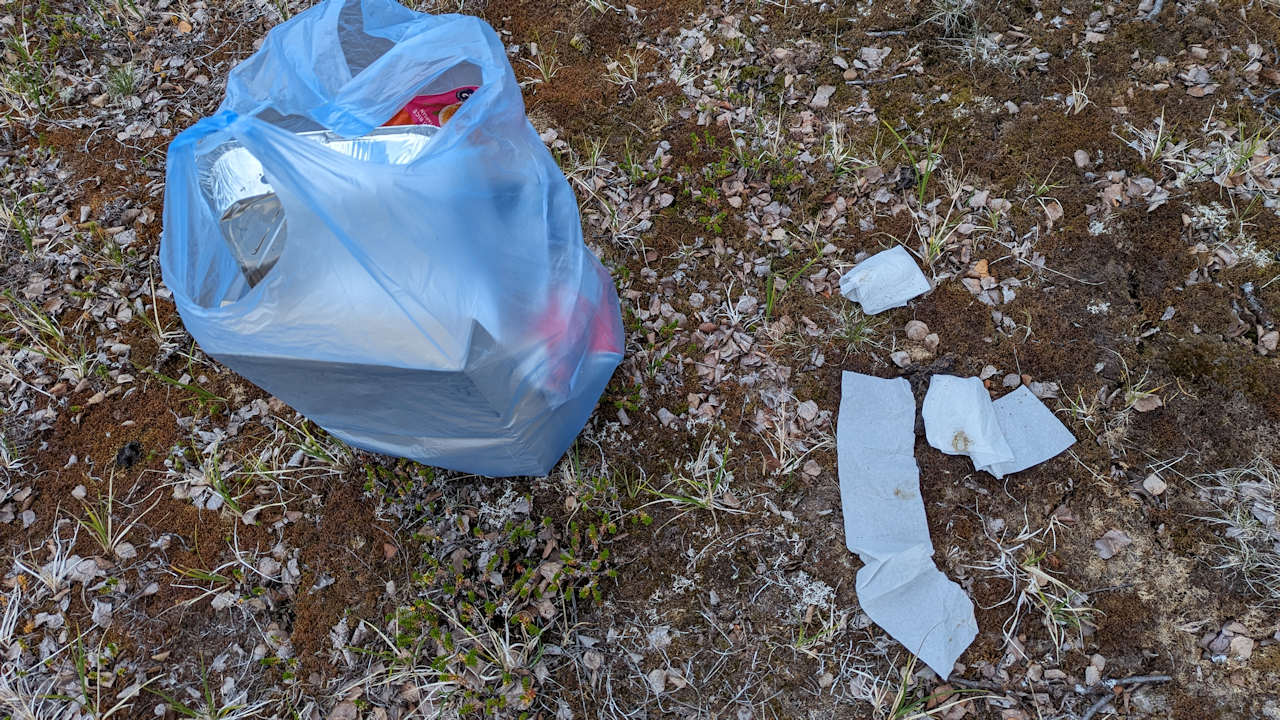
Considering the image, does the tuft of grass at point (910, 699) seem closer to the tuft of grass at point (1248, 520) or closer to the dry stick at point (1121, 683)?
the dry stick at point (1121, 683)

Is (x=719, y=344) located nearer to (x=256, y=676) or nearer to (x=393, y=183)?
(x=393, y=183)

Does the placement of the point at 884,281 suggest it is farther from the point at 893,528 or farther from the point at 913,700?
the point at 913,700

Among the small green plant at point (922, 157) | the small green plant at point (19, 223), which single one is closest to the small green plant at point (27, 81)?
the small green plant at point (19, 223)

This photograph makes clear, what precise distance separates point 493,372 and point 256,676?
1.15m

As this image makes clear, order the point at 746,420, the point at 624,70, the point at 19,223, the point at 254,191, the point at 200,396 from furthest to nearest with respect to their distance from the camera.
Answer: the point at 624,70 → the point at 19,223 → the point at 200,396 → the point at 746,420 → the point at 254,191

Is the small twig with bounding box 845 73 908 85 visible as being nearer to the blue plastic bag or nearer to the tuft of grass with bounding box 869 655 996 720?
the blue plastic bag

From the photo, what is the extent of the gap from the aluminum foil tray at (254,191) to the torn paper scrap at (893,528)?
4.68 feet

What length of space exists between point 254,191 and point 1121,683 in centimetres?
242

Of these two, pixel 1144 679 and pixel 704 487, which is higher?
pixel 704 487

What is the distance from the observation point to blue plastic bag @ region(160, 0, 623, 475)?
1.43 meters

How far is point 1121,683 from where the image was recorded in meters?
1.75

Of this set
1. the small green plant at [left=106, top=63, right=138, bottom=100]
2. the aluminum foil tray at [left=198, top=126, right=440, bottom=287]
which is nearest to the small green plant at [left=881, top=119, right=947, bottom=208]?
the aluminum foil tray at [left=198, top=126, right=440, bottom=287]

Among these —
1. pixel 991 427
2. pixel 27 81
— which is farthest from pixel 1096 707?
Result: pixel 27 81

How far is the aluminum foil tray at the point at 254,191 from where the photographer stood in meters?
1.54
